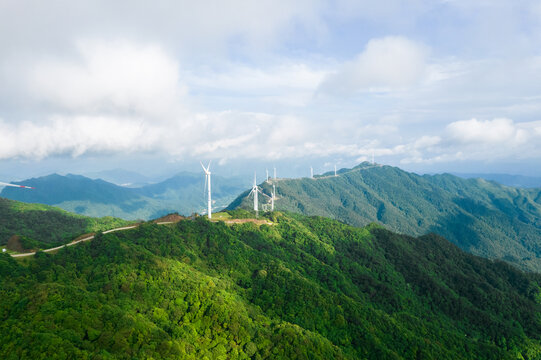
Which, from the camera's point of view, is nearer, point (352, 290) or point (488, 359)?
point (488, 359)

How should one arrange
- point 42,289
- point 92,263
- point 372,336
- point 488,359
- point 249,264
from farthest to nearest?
point 249,264 < point 488,359 < point 372,336 < point 92,263 < point 42,289

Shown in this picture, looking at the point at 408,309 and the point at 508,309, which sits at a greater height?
the point at 408,309

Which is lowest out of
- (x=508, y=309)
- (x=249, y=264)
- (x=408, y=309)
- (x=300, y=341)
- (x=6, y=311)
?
(x=508, y=309)

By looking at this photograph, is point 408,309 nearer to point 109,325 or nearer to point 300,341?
point 300,341

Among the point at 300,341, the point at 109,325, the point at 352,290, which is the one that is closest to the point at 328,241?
the point at 352,290

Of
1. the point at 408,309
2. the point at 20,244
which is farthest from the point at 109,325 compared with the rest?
the point at 408,309

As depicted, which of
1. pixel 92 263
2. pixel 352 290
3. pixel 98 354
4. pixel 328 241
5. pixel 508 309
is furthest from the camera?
pixel 328 241
